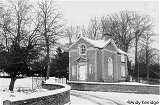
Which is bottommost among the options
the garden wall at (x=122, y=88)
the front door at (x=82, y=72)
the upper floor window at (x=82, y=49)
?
the garden wall at (x=122, y=88)

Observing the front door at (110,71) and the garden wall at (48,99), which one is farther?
the front door at (110,71)

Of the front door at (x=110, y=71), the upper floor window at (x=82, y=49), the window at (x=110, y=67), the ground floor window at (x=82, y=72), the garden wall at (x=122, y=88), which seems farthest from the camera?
the window at (x=110, y=67)

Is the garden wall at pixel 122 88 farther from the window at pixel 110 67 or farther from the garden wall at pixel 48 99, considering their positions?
the window at pixel 110 67

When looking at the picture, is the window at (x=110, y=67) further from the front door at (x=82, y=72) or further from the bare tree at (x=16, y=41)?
the bare tree at (x=16, y=41)

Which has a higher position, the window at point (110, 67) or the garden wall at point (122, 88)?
the window at point (110, 67)

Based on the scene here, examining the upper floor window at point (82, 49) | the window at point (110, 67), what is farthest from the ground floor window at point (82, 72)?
the window at point (110, 67)

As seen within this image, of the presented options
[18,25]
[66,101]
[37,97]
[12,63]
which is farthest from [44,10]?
[37,97]

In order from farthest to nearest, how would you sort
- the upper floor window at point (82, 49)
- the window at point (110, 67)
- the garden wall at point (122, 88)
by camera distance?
the window at point (110, 67) → the upper floor window at point (82, 49) → the garden wall at point (122, 88)

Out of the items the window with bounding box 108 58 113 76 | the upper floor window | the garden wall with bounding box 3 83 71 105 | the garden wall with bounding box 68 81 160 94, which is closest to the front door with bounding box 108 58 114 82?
the window with bounding box 108 58 113 76

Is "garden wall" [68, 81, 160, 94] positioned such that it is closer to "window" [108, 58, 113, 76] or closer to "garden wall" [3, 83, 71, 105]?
"garden wall" [3, 83, 71, 105]

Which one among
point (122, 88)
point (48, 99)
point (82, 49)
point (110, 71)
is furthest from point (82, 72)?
point (48, 99)

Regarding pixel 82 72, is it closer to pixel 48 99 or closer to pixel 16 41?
pixel 16 41

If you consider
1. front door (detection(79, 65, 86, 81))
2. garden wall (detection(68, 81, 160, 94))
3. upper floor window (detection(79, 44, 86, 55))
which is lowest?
garden wall (detection(68, 81, 160, 94))

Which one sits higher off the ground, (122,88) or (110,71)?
(110,71)
